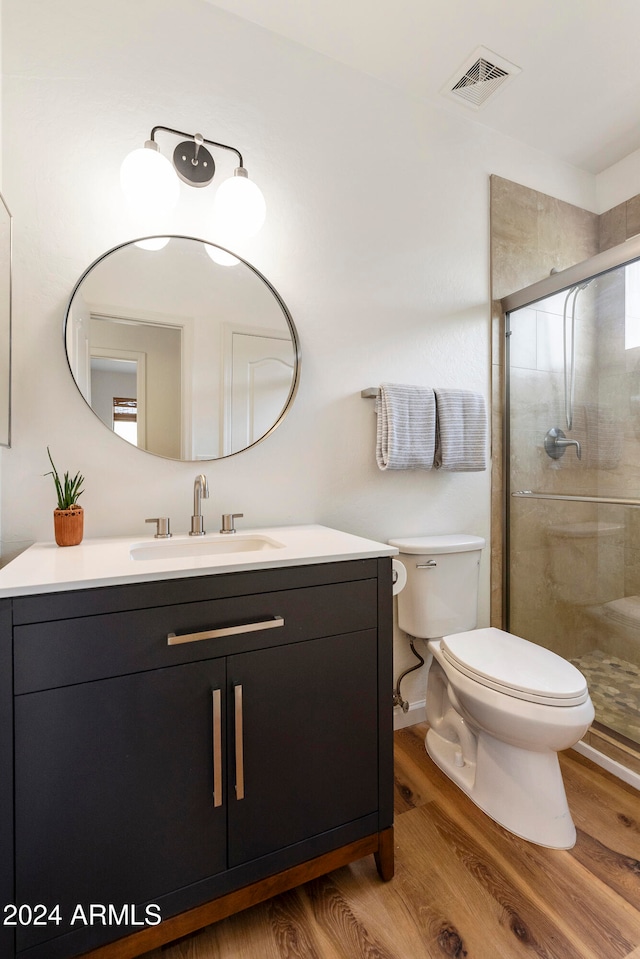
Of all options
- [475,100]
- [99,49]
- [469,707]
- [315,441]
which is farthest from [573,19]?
[469,707]

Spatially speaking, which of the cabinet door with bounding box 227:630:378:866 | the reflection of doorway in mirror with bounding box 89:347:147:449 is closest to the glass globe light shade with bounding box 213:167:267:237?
the reflection of doorway in mirror with bounding box 89:347:147:449

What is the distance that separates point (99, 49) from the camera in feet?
4.42

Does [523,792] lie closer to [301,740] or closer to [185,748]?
[301,740]

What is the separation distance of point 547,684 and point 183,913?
3.44ft

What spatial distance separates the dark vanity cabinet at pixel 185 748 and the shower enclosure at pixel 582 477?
1172mm

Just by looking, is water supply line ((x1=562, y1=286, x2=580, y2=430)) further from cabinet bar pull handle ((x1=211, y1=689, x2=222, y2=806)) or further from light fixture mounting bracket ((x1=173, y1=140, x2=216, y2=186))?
cabinet bar pull handle ((x1=211, y1=689, x2=222, y2=806))

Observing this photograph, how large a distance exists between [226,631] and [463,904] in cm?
93

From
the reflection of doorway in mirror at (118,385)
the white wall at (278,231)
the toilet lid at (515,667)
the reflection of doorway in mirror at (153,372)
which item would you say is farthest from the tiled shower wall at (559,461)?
the reflection of doorway in mirror at (118,385)

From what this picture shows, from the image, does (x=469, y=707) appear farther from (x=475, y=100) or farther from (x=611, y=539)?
(x=475, y=100)

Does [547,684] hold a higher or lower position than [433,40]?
lower

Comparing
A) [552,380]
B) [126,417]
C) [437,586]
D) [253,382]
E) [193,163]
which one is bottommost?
[437,586]

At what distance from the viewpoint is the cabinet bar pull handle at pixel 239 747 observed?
97cm

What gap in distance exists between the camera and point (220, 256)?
4.85 feet

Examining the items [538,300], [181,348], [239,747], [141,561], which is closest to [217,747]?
[239,747]
